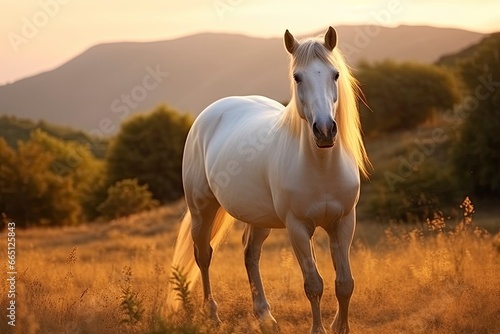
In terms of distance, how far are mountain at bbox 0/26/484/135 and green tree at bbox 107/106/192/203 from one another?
102 inches

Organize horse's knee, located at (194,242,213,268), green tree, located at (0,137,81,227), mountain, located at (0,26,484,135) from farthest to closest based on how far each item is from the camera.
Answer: mountain, located at (0,26,484,135)
green tree, located at (0,137,81,227)
horse's knee, located at (194,242,213,268)

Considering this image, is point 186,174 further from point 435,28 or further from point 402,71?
point 435,28

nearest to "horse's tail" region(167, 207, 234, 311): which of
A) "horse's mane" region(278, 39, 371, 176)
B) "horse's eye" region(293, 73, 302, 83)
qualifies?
"horse's mane" region(278, 39, 371, 176)

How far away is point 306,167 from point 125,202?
29730 millimetres

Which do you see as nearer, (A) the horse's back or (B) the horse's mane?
(B) the horse's mane

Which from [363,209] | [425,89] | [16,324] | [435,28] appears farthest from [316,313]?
[435,28]

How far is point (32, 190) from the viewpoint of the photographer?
37969mm

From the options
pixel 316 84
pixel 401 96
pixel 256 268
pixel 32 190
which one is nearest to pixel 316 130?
pixel 316 84

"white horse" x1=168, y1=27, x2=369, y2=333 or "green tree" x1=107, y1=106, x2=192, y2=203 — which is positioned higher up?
"green tree" x1=107, y1=106, x2=192, y2=203

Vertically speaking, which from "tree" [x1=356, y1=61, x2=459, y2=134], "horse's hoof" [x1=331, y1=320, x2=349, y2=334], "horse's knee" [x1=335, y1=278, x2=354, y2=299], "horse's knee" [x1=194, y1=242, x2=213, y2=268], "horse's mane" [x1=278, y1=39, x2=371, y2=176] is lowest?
"horse's hoof" [x1=331, y1=320, x2=349, y2=334]

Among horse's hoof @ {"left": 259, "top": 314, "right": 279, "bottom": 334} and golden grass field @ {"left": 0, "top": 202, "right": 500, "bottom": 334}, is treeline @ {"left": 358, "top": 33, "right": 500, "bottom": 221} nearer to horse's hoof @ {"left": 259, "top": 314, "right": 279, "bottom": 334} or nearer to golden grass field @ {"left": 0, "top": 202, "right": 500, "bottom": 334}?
golden grass field @ {"left": 0, "top": 202, "right": 500, "bottom": 334}

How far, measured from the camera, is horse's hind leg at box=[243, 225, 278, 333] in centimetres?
599

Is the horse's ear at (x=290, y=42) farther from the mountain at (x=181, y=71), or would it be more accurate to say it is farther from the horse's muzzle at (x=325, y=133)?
the mountain at (x=181, y=71)

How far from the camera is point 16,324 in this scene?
194 inches
